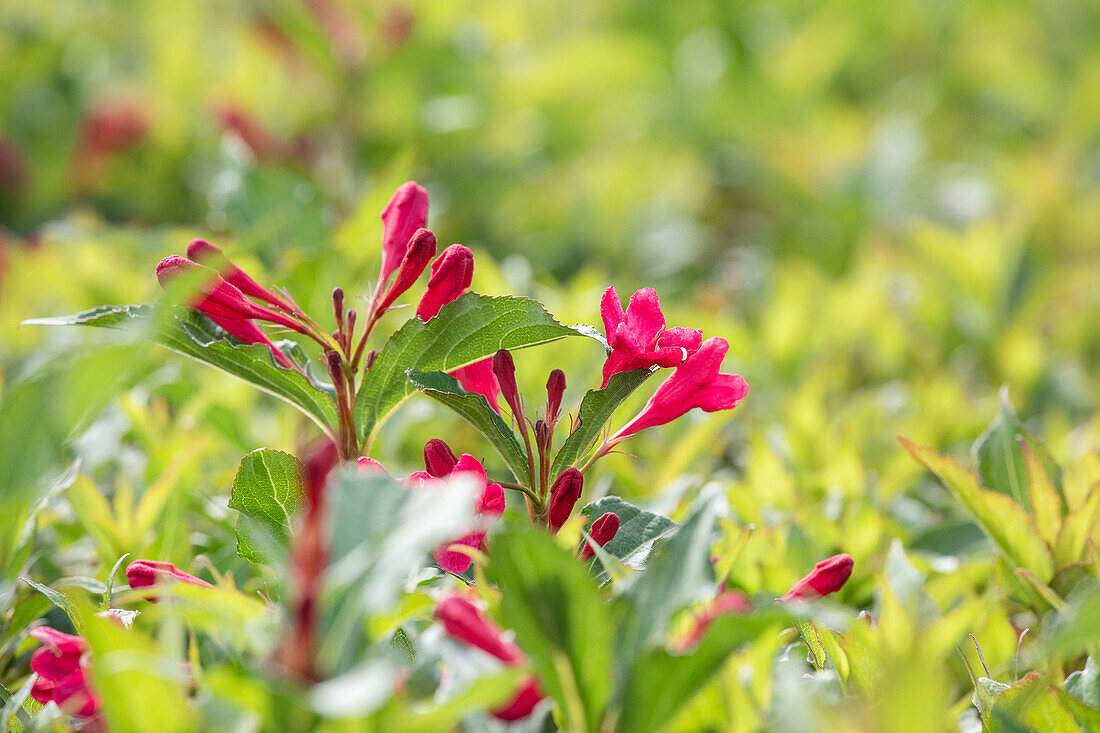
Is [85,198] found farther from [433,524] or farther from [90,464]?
[433,524]

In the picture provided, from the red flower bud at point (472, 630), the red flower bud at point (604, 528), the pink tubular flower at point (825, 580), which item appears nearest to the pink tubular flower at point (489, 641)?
the red flower bud at point (472, 630)

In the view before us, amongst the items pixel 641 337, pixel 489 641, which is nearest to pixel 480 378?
pixel 641 337

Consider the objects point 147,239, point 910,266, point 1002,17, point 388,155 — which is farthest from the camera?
point 1002,17

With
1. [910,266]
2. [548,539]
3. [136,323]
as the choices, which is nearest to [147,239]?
[136,323]

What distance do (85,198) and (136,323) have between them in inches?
93.9

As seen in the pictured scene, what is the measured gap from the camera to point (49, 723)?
0.76 meters

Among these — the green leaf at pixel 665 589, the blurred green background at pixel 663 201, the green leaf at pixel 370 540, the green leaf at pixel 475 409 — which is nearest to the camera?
the green leaf at pixel 370 540

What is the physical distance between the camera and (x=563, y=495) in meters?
0.87

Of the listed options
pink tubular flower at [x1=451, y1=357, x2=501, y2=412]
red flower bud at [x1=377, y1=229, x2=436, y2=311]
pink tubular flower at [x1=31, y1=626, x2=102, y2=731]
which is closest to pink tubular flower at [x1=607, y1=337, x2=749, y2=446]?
pink tubular flower at [x1=451, y1=357, x2=501, y2=412]

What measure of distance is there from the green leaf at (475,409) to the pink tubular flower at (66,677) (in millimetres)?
333

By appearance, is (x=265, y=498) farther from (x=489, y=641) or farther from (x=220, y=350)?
(x=489, y=641)

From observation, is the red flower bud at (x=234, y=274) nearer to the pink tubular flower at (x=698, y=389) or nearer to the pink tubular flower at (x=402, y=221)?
the pink tubular flower at (x=402, y=221)

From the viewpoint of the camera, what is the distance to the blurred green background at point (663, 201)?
148cm

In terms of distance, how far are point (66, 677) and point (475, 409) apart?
15.7 inches
